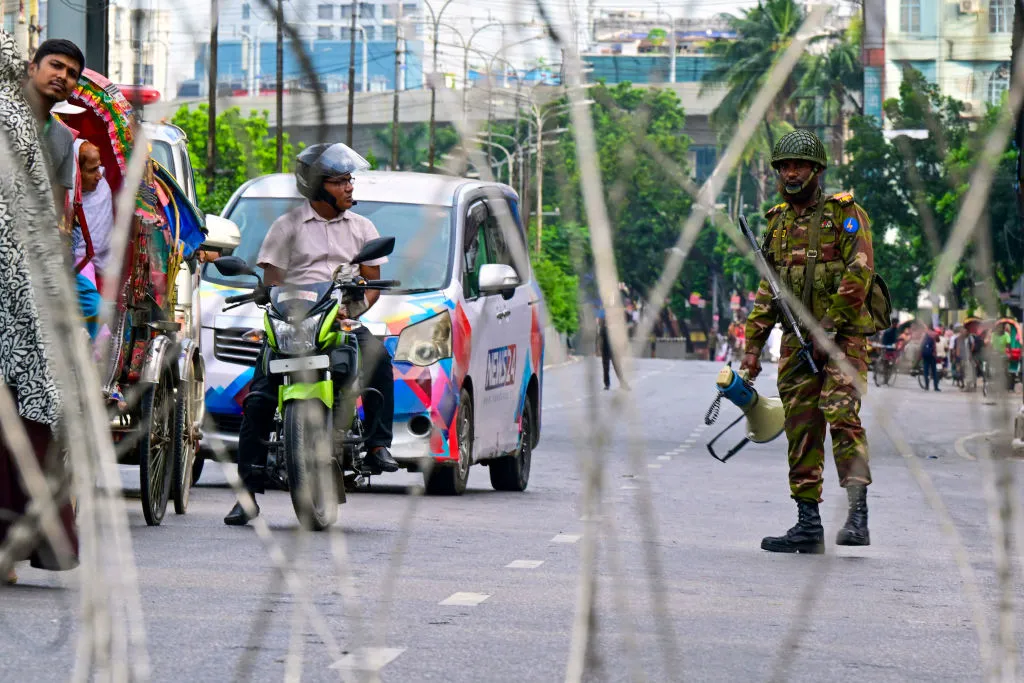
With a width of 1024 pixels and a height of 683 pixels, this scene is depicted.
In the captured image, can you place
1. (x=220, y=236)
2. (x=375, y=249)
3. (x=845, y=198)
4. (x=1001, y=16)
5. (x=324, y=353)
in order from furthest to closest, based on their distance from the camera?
(x=220, y=236) < (x=324, y=353) < (x=375, y=249) < (x=845, y=198) < (x=1001, y=16)

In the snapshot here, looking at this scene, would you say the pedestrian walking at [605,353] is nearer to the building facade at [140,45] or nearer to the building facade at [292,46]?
the building facade at [292,46]

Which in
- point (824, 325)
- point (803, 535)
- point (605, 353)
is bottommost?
point (803, 535)

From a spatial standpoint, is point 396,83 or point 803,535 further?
point 803,535

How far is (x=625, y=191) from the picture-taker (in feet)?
5.00

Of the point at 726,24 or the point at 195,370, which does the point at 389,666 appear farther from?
the point at 195,370

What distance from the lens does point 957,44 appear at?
1.42 metres

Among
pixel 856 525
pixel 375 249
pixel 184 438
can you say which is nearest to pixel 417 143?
pixel 375 249

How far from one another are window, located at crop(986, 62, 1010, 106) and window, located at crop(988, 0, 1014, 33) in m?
0.05

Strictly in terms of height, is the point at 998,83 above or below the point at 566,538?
above

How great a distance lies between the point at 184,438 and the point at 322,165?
23.7 feet

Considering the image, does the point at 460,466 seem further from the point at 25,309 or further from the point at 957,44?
the point at 957,44

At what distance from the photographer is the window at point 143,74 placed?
1.35 metres

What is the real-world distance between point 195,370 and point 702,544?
8.56 ft

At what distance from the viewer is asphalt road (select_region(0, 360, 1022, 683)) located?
222cm
